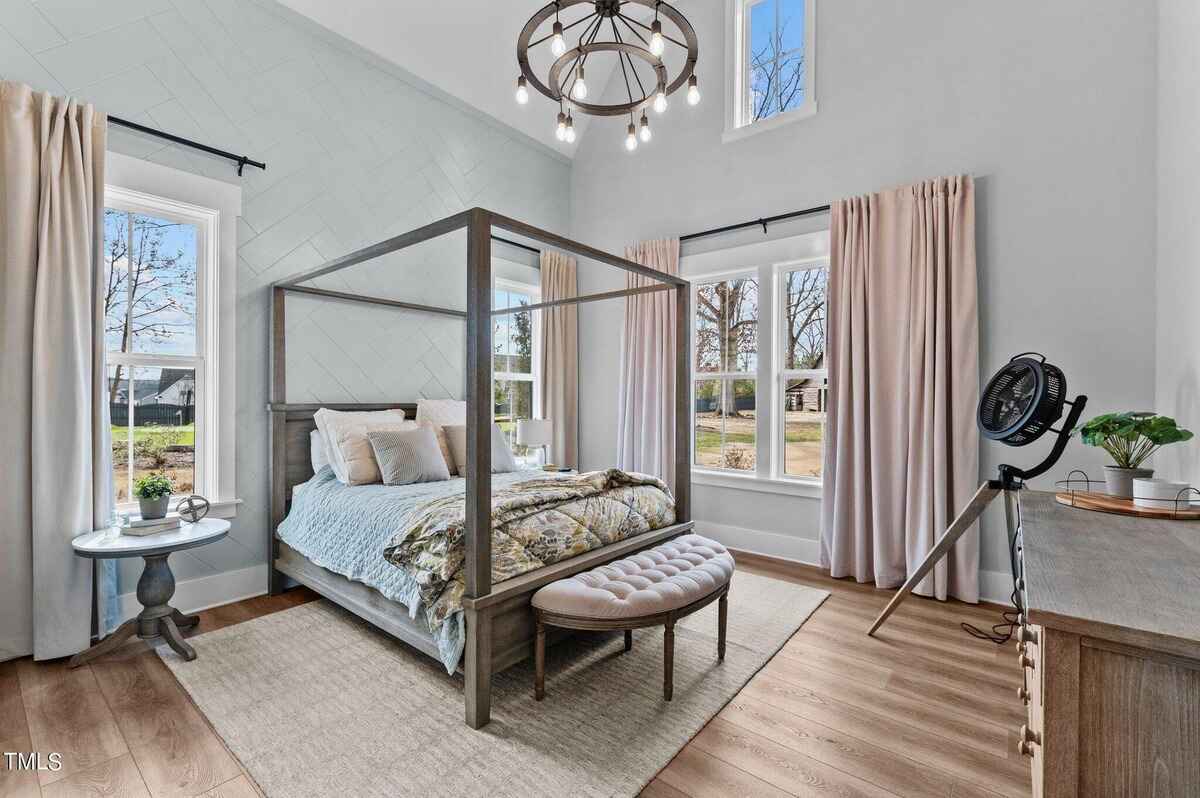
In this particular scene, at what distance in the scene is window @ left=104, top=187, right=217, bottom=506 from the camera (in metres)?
2.80

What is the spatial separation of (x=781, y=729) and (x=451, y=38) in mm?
4594

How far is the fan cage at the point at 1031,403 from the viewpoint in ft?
6.48

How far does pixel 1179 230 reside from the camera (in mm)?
2264

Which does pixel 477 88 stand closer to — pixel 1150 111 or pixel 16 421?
pixel 16 421

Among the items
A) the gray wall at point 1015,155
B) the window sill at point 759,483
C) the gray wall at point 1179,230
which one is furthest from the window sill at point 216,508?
the gray wall at point 1179,230

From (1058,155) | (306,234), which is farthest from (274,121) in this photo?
(1058,155)

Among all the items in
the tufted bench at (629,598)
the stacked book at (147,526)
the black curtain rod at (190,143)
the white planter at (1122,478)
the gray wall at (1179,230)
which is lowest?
the tufted bench at (629,598)

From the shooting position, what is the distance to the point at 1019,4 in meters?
3.05

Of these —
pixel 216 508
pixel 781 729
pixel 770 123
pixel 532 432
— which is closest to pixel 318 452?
pixel 216 508

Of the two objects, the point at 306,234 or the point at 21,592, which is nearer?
the point at 21,592

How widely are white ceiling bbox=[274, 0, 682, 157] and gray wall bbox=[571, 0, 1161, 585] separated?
157 centimetres

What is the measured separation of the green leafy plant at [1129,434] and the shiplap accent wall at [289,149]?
3.79 m

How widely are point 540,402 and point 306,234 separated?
7.35ft

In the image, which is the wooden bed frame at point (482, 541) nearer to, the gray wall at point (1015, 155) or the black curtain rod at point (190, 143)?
the black curtain rod at point (190, 143)
